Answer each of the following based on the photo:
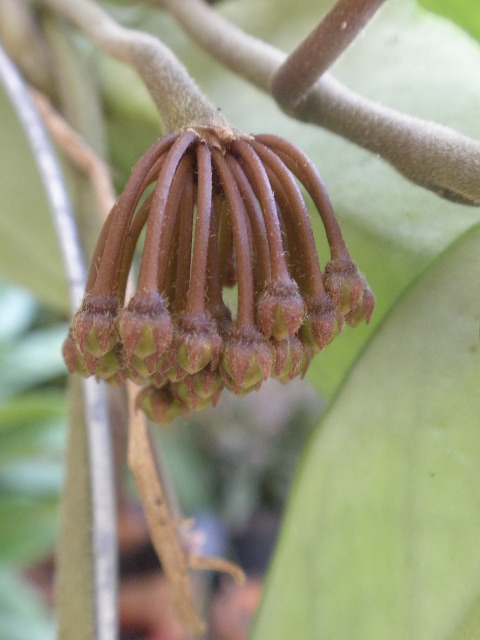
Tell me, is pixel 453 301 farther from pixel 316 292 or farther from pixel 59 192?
pixel 59 192

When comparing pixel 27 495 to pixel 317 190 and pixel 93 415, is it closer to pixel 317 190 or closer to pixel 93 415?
pixel 93 415

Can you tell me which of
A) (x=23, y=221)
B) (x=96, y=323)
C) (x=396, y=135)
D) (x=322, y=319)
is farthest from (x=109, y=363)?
(x=23, y=221)

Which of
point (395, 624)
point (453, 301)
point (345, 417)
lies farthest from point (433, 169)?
point (395, 624)

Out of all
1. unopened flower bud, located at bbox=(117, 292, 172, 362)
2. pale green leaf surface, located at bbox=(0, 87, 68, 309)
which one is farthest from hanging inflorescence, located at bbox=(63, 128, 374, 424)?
pale green leaf surface, located at bbox=(0, 87, 68, 309)

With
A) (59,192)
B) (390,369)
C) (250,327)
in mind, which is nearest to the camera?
(250,327)

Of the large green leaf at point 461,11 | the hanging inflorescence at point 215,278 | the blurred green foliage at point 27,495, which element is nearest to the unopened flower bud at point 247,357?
the hanging inflorescence at point 215,278
